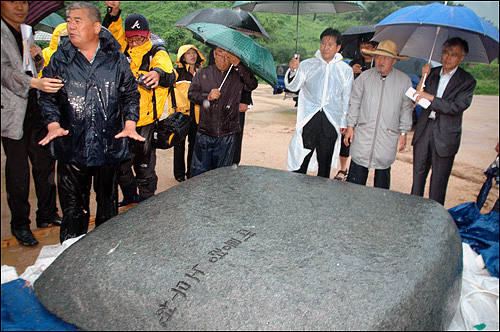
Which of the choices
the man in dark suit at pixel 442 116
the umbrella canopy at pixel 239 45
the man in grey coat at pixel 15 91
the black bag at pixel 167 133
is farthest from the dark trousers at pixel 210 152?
the man in grey coat at pixel 15 91

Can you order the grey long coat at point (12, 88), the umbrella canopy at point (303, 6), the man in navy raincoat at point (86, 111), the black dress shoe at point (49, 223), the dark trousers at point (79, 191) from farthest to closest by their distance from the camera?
the umbrella canopy at point (303, 6), the black dress shoe at point (49, 223), the dark trousers at point (79, 191), the man in navy raincoat at point (86, 111), the grey long coat at point (12, 88)

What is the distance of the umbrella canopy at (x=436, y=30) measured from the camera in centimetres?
263

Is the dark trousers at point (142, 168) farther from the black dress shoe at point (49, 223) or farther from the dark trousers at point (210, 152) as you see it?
the black dress shoe at point (49, 223)

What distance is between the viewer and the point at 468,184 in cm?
443

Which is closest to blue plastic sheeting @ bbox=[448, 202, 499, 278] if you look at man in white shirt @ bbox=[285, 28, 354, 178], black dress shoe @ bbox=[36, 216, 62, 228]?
man in white shirt @ bbox=[285, 28, 354, 178]

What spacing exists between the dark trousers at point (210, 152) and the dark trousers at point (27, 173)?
1070 millimetres

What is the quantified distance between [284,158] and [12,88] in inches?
165

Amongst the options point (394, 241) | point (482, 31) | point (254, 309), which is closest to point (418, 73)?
point (482, 31)

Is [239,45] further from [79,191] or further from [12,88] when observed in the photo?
[12,88]

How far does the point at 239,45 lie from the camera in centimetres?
263

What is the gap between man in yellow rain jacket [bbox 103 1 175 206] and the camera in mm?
2375

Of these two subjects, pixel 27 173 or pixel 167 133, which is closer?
pixel 27 173

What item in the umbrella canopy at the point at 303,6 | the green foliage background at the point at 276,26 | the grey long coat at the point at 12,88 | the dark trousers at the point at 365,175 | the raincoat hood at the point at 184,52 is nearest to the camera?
the grey long coat at the point at 12,88

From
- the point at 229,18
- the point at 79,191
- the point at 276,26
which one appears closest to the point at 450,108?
the point at 229,18
